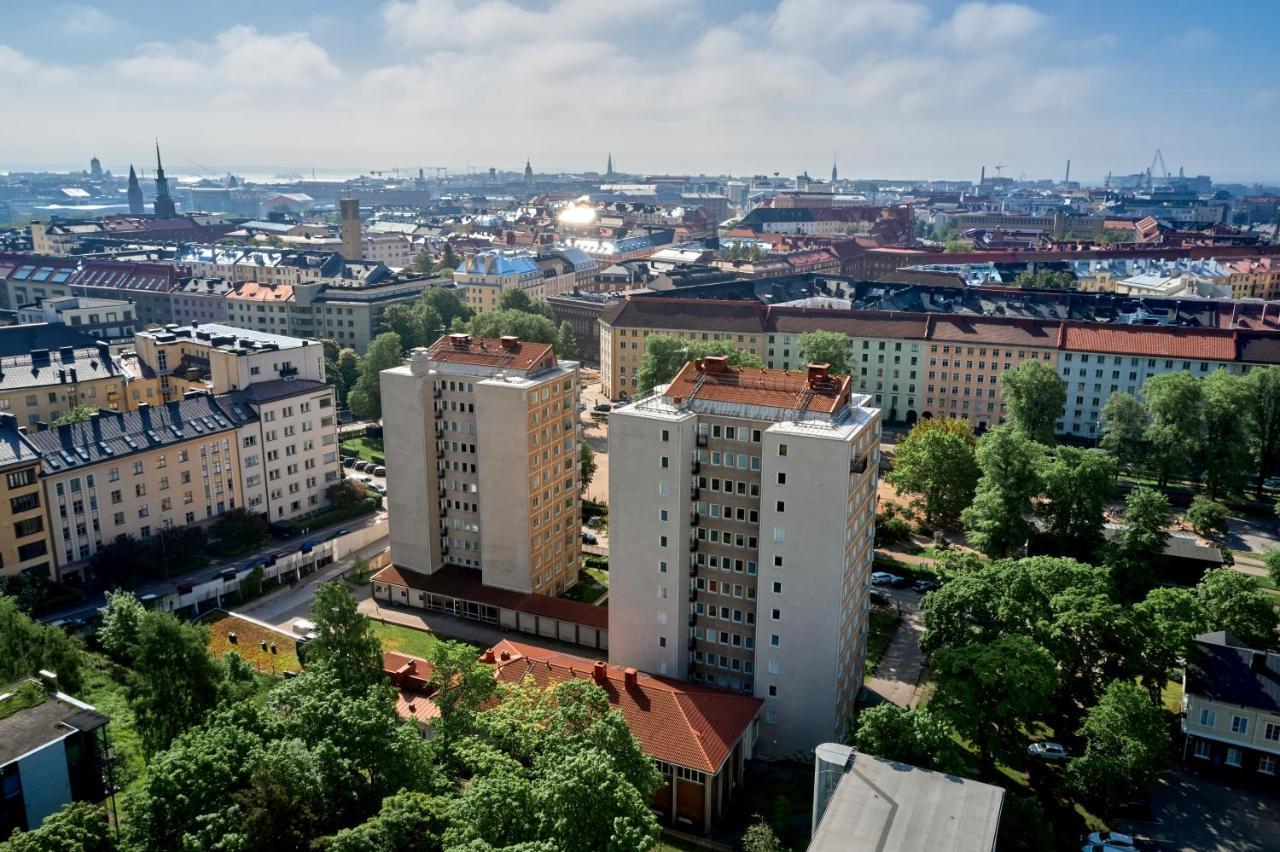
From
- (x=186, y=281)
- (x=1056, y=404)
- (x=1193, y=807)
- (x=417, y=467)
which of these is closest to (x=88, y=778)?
(x=417, y=467)

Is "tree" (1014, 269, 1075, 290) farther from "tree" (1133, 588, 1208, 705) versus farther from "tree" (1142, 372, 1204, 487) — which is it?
"tree" (1133, 588, 1208, 705)

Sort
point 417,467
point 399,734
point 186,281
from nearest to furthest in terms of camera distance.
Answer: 1. point 399,734
2. point 417,467
3. point 186,281

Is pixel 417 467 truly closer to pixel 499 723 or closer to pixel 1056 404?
pixel 499 723

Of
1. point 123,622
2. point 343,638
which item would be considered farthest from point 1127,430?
point 123,622

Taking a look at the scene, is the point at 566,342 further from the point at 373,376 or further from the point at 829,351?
the point at 829,351

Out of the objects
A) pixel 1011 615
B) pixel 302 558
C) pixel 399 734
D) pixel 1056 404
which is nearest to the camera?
pixel 399 734

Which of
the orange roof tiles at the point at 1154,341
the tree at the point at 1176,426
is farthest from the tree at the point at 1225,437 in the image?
the orange roof tiles at the point at 1154,341
